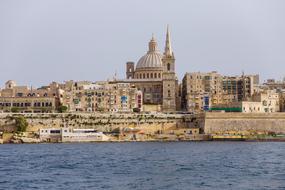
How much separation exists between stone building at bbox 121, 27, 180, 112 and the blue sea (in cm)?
4484

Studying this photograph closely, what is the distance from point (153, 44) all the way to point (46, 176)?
82.5m

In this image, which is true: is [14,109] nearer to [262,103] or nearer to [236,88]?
[236,88]

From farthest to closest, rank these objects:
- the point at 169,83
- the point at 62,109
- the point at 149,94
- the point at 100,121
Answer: the point at 149,94
the point at 169,83
the point at 62,109
the point at 100,121

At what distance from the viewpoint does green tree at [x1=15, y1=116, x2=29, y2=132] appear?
8375 centimetres

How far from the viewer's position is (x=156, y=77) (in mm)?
117438

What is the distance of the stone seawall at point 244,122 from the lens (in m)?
88.6

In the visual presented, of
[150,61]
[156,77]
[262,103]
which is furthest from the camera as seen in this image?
[150,61]

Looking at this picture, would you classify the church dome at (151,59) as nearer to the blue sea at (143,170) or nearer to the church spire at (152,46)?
the church spire at (152,46)

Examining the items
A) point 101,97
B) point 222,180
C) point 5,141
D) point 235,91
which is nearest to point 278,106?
point 235,91

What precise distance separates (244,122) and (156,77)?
101 feet

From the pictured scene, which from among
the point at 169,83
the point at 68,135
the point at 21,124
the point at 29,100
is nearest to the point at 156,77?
the point at 169,83

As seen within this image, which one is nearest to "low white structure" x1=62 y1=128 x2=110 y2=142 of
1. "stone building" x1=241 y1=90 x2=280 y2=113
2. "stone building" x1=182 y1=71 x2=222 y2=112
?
"stone building" x1=241 y1=90 x2=280 y2=113

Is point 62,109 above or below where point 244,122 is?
above

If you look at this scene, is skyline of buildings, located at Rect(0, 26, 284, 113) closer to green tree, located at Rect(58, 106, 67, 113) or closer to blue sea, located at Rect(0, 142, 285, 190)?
green tree, located at Rect(58, 106, 67, 113)
